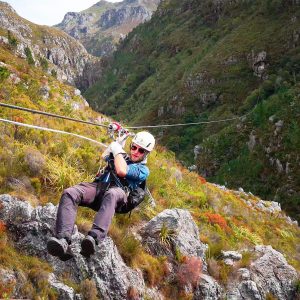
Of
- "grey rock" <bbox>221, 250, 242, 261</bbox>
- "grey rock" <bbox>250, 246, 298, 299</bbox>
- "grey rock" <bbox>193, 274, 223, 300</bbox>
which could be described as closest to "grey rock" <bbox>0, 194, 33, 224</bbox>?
"grey rock" <bbox>193, 274, 223, 300</bbox>

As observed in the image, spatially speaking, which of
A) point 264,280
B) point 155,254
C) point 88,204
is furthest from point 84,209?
point 264,280

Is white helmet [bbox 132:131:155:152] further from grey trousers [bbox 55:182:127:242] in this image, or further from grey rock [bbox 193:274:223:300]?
grey rock [bbox 193:274:223:300]

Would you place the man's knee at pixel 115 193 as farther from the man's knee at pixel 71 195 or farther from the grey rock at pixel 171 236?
the grey rock at pixel 171 236

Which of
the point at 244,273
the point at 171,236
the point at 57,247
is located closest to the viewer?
the point at 57,247

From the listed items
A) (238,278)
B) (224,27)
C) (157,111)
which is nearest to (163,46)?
(224,27)

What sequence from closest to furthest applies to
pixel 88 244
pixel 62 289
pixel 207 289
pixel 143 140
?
A: pixel 88 244
pixel 62 289
pixel 143 140
pixel 207 289

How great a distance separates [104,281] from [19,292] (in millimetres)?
1648

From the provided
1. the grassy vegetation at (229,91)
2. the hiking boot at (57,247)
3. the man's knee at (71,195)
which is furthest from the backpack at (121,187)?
the grassy vegetation at (229,91)

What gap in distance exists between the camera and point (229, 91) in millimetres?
57781

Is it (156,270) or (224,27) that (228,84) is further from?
(156,270)

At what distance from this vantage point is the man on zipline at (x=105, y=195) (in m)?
5.96

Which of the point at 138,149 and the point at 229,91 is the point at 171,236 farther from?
the point at 229,91

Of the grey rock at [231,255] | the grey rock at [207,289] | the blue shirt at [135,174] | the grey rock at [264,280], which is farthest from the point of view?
the grey rock at [231,255]

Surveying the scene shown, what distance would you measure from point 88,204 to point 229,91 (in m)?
53.2
